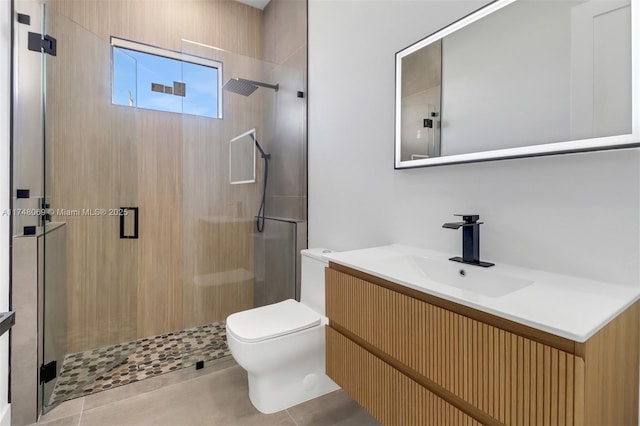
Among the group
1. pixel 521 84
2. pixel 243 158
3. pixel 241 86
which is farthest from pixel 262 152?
pixel 521 84

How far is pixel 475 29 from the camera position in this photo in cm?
132

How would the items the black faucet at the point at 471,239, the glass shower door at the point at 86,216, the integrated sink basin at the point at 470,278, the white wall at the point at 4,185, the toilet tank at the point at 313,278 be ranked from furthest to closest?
the toilet tank at the point at 313,278 < the glass shower door at the point at 86,216 < the white wall at the point at 4,185 < the black faucet at the point at 471,239 < the integrated sink basin at the point at 470,278

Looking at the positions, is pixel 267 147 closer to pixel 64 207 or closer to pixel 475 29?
pixel 64 207

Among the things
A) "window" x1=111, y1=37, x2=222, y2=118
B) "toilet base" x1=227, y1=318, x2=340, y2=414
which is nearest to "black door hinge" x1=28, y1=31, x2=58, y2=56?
"window" x1=111, y1=37, x2=222, y2=118

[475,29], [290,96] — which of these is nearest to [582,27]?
[475,29]

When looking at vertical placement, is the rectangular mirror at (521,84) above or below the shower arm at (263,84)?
below

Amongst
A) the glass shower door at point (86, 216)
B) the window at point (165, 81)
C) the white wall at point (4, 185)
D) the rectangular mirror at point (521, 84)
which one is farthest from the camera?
the window at point (165, 81)

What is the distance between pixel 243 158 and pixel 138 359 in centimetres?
164

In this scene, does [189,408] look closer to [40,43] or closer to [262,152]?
[262,152]

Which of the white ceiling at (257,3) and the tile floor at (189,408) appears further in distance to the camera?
the white ceiling at (257,3)

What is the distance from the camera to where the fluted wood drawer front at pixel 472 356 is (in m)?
0.69

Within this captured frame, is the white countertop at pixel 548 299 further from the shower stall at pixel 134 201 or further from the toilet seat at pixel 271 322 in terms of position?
the shower stall at pixel 134 201

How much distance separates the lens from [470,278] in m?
1.21

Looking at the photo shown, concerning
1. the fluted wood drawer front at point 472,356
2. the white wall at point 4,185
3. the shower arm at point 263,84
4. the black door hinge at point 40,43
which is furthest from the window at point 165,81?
the fluted wood drawer front at point 472,356
